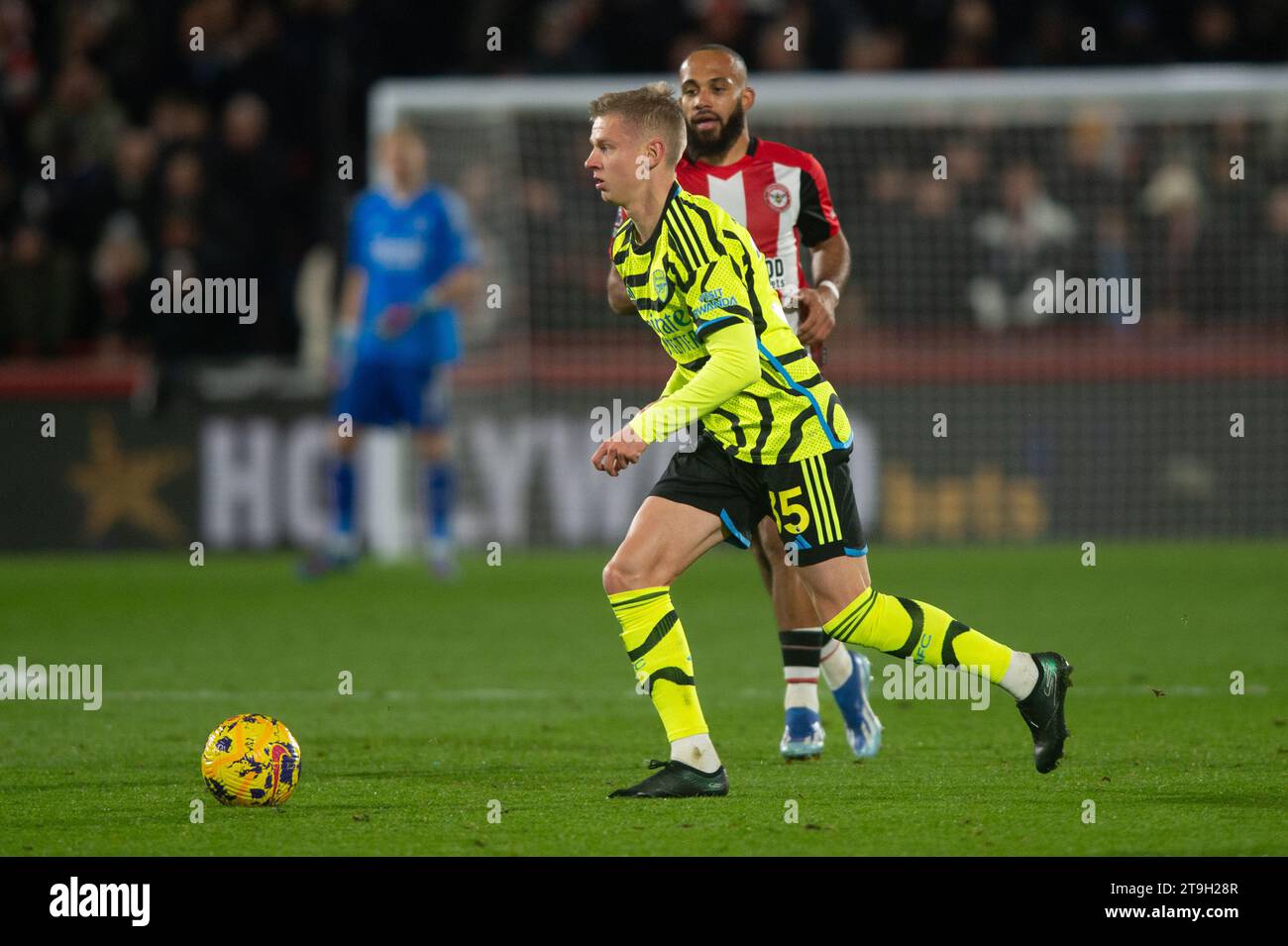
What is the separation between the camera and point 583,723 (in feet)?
22.3

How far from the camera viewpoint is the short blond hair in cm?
515

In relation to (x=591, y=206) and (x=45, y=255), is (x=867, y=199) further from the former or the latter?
(x=45, y=255)

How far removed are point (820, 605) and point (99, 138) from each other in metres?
12.0

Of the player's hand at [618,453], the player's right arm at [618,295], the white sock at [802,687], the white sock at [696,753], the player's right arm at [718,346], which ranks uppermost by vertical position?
the player's right arm at [618,295]

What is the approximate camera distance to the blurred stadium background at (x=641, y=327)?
13578 mm

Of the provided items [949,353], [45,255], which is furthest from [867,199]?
[45,255]

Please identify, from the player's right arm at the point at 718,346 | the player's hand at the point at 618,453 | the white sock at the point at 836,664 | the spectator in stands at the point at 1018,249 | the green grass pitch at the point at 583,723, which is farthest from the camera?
the spectator in stands at the point at 1018,249

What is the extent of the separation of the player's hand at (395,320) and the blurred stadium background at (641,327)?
65.8 inches

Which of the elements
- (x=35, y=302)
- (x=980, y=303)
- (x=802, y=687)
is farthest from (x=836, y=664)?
(x=35, y=302)

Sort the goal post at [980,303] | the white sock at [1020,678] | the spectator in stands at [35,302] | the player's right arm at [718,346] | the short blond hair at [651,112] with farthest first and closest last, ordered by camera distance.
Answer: the spectator in stands at [35,302] → the goal post at [980,303] → the white sock at [1020,678] → the short blond hair at [651,112] → the player's right arm at [718,346]

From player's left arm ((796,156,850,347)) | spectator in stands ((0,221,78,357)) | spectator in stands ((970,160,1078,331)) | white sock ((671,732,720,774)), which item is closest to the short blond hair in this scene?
player's left arm ((796,156,850,347))

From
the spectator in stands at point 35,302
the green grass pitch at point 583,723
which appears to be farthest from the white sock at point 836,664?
the spectator in stands at point 35,302

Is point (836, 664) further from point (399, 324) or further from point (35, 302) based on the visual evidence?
point (35, 302)

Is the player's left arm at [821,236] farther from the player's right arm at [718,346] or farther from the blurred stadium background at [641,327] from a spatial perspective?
the blurred stadium background at [641,327]
